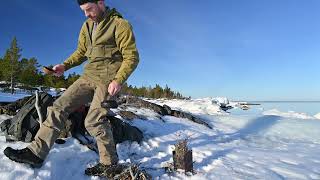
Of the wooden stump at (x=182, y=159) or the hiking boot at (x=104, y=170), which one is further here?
the wooden stump at (x=182, y=159)

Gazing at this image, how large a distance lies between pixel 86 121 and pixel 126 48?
106 cm

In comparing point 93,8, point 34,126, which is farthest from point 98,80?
point 34,126

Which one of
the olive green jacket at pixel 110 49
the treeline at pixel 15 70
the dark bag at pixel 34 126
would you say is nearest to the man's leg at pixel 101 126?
the olive green jacket at pixel 110 49

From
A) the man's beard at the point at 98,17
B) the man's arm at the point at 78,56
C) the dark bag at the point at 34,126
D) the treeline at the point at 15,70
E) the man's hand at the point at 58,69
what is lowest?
the dark bag at the point at 34,126

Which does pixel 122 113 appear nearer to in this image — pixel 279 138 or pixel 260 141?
pixel 260 141

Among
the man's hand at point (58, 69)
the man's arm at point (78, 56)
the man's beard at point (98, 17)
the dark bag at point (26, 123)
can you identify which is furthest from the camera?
the dark bag at point (26, 123)

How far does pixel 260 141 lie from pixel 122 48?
5741mm

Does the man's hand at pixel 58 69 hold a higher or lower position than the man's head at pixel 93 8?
lower

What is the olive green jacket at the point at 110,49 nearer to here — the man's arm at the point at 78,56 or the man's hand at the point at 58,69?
the man's arm at the point at 78,56

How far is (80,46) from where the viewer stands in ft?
17.3

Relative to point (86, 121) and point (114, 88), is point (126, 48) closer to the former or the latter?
point (114, 88)

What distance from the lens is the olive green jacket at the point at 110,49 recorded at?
452 cm

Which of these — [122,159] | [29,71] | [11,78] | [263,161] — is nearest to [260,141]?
[263,161]

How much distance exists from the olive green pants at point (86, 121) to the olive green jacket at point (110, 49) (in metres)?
0.18
